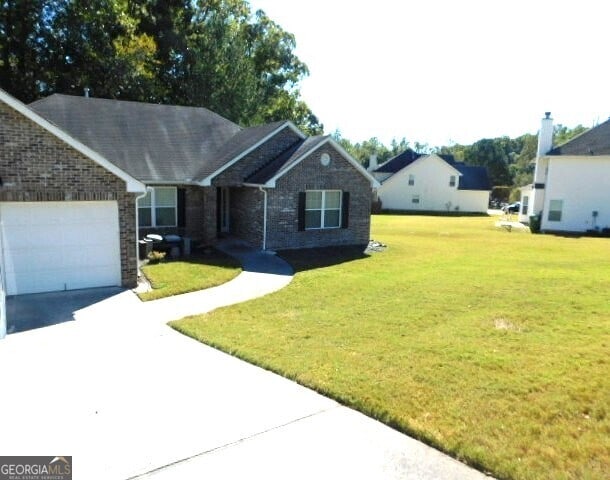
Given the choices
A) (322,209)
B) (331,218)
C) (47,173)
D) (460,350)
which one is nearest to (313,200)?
(322,209)

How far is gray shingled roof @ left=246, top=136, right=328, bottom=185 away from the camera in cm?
1731

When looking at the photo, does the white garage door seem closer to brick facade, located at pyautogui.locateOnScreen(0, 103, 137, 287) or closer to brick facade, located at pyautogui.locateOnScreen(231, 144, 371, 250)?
brick facade, located at pyautogui.locateOnScreen(0, 103, 137, 287)

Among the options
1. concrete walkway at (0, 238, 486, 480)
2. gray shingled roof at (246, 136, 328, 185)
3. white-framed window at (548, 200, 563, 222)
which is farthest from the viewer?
white-framed window at (548, 200, 563, 222)

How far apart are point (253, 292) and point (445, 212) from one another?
39.1 m

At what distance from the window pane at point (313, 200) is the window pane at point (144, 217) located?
6.31m

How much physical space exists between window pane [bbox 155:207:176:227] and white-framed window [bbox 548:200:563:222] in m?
24.5

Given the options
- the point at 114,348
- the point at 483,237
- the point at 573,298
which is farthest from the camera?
the point at 483,237

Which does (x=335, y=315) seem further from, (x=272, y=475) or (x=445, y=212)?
(x=445, y=212)

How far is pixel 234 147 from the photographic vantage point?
19656mm

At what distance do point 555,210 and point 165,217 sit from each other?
82.3 feet

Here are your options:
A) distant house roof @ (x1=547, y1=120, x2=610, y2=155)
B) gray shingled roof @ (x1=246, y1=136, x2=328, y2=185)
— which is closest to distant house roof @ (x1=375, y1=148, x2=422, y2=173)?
distant house roof @ (x1=547, y1=120, x2=610, y2=155)

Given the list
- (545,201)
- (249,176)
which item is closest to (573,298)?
(249,176)

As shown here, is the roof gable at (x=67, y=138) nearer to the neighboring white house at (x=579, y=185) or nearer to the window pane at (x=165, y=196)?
the window pane at (x=165, y=196)

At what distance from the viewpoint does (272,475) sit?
4.29 metres
